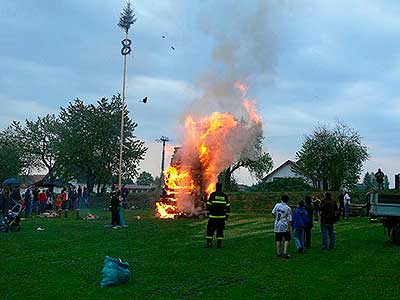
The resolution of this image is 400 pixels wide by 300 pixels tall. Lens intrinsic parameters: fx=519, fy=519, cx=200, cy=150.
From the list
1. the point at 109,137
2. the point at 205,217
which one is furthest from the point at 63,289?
the point at 109,137

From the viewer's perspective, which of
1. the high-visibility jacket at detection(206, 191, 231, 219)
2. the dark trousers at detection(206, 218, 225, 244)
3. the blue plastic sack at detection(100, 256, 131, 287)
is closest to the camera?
the blue plastic sack at detection(100, 256, 131, 287)

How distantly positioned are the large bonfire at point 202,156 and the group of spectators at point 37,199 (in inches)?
332

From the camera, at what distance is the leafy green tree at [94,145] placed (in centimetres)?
5906

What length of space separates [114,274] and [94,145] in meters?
50.2

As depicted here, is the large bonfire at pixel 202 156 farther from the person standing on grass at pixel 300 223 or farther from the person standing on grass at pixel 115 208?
the person standing on grass at pixel 300 223

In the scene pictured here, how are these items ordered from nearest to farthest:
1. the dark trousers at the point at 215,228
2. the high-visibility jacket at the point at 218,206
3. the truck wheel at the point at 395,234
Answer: the dark trousers at the point at 215,228, the high-visibility jacket at the point at 218,206, the truck wheel at the point at 395,234

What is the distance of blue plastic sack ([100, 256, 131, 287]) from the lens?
10188mm

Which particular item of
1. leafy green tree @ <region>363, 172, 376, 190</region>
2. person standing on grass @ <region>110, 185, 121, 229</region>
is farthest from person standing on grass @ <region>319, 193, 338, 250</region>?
leafy green tree @ <region>363, 172, 376, 190</region>

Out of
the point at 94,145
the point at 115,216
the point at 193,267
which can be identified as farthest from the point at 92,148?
the point at 193,267

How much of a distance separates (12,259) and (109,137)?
4634 centimetres

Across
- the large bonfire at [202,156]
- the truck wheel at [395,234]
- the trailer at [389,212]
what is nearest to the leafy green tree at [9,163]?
the large bonfire at [202,156]

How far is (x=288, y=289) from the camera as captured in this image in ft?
32.6

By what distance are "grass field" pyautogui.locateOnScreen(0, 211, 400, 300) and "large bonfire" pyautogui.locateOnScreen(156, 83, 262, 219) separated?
32.7 ft

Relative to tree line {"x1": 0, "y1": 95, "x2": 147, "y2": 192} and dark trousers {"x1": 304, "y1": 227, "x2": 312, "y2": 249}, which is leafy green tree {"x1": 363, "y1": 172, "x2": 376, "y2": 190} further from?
dark trousers {"x1": 304, "y1": 227, "x2": 312, "y2": 249}
